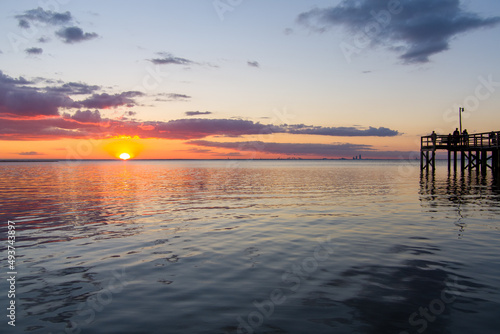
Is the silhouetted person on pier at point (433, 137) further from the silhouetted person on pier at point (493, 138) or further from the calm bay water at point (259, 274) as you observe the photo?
the calm bay water at point (259, 274)

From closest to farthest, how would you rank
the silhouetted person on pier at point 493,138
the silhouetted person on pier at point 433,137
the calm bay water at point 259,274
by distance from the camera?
1. the calm bay water at point 259,274
2. the silhouetted person on pier at point 493,138
3. the silhouetted person on pier at point 433,137

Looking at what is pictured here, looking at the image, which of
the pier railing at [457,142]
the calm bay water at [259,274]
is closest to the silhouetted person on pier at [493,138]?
the pier railing at [457,142]

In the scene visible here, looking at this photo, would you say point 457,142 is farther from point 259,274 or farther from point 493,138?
point 259,274

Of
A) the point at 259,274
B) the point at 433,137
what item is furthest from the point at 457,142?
the point at 259,274

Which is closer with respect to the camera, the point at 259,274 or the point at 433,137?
the point at 259,274

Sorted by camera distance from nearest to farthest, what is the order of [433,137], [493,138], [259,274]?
[259,274]
[493,138]
[433,137]

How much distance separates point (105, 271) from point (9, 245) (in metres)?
5.15

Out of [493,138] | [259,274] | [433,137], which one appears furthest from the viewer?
[433,137]

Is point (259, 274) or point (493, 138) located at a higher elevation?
point (493, 138)

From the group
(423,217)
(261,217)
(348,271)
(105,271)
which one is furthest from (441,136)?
(105,271)

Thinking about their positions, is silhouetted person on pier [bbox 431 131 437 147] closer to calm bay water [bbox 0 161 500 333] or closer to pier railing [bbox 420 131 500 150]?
pier railing [bbox 420 131 500 150]

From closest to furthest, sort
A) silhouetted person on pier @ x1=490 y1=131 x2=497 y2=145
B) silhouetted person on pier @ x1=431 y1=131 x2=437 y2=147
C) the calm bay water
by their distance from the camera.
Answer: the calm bay water, silhouetted person on pier @ x1=490 y1=131 x2=497 y2=145, silhouetted person on pier @ x1=431 y1=131 x2=437 y2=147

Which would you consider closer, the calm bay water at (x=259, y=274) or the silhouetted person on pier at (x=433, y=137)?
the calm bay water at (x=259, y=274)

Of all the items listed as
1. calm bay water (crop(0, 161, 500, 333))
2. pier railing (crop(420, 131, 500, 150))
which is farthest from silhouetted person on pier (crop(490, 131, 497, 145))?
calm bay water (crop(0, 161, 500, 333))
